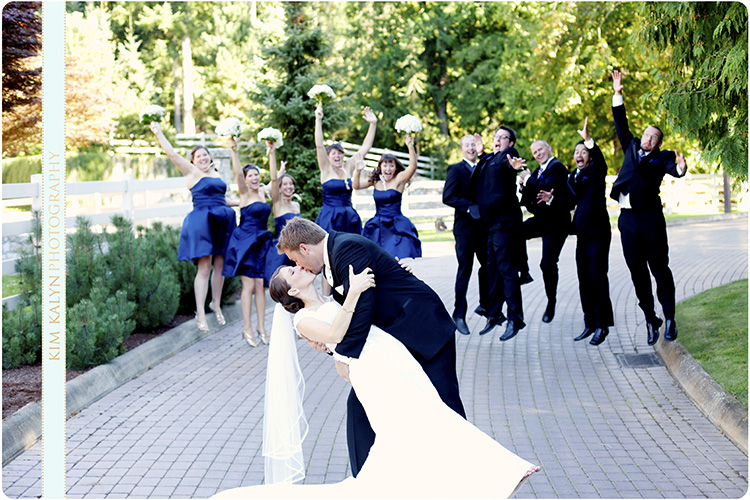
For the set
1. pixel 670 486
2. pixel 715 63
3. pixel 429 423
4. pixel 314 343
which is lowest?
pixel 670 486

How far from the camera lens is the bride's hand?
4.58m

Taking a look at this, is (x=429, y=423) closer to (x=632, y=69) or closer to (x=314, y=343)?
(x=314, y=343)

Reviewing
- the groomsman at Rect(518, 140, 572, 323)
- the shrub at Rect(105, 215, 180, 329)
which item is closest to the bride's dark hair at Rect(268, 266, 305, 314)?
the groomsman at Rect(518, 140, 572, 323)

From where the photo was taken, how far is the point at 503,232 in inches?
395

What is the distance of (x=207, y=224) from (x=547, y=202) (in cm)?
438

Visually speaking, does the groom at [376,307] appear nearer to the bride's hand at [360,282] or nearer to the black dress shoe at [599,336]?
the bride's hand at [360,282]

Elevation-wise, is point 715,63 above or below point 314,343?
above

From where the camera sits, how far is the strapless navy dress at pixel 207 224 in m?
11.2

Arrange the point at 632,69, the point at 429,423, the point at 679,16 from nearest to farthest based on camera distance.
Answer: the point at 429,423 → the point at 679,16 → the point at 632,69

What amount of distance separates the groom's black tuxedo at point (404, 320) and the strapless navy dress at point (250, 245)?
606 centimetres

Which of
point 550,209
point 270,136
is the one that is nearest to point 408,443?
point 550,209

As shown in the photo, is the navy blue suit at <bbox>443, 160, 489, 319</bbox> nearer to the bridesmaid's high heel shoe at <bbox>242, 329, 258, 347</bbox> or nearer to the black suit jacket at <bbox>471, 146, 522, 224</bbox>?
the black suit jacket at <bbox>471, 146, 522, 224</bbox>

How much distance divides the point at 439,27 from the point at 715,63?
117 ft

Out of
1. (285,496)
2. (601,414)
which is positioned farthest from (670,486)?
(285,496)
